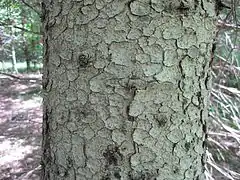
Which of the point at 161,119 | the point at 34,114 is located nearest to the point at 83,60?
the point at 161,119

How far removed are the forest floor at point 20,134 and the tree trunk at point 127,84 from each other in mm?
1940

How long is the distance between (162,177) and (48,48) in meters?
0.40

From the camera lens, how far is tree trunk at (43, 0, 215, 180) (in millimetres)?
693

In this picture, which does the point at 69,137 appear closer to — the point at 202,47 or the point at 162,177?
the point at 162,177

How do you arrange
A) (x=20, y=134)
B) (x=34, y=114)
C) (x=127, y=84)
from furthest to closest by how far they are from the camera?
(x=34, y=114) < (x=20, y=134) < (x=127, y=84)

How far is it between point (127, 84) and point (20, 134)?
182 inches

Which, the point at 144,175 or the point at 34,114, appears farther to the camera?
the point at 34,114

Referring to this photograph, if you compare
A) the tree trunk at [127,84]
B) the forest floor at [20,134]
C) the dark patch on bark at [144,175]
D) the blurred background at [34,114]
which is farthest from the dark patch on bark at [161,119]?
the forest floor at [20,134]

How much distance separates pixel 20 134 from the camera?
197 inches

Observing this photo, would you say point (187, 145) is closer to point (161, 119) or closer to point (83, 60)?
point (161, 119)

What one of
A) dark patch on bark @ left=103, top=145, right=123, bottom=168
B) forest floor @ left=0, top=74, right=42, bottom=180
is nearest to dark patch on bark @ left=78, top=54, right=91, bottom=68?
dark patch on bark @ left=103, top=145, right=123, bottom=168

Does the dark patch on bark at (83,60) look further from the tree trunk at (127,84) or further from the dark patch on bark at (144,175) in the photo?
the dark patch on bark at (144,175)

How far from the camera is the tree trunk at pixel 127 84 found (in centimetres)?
69

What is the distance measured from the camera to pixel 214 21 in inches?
31.0
